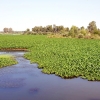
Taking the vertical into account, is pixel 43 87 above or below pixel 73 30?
below

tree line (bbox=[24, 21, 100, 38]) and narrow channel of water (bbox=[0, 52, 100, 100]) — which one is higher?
tree line (bbox=[24, 21, 100, 38])

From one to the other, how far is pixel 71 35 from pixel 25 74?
6843 cm

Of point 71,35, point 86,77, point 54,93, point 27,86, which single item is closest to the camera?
point 54,93

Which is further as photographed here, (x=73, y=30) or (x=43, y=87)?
(x=73, y=30)

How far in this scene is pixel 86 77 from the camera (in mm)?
14867

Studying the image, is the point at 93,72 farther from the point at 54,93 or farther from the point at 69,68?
the point at 54,93

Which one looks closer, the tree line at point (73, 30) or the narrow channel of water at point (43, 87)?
the narrow channel of water at point (43, 87)

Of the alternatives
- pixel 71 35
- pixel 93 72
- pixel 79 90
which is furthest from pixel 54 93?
pixel 71 35

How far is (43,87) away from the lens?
12867 millimetres

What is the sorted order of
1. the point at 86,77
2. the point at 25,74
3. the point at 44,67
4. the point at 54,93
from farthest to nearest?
the point at 44,67, the point at 25,74, the point at 86,77, the point at 54,93

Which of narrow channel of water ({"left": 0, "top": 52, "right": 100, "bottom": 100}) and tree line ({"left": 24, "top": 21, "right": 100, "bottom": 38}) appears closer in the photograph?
narrow channel of water ({"left": 0, "top": 52, "right": 100, "bottom": 100})

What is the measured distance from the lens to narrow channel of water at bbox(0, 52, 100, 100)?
36.8ft

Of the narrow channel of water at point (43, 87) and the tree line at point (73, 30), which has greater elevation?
the tree line at point (73, 30)

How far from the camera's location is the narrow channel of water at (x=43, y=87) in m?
11.2
